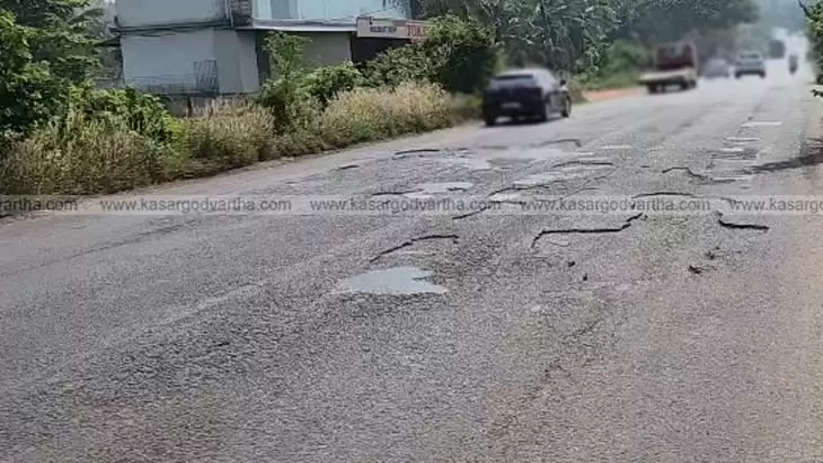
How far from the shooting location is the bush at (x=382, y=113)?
14.1 metres

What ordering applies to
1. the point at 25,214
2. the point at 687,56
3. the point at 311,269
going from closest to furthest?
the point at 311,269
the point at 25,214
the point at 687,56

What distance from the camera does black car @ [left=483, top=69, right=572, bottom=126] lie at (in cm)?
1345

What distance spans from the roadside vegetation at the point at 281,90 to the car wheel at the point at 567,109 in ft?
8.92

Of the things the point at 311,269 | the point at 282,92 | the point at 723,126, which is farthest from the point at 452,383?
the point at 723,126

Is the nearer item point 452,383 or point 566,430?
point 566,430

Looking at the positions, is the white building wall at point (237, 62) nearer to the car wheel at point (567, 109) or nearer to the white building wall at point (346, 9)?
the white building wall at point (346, 9)

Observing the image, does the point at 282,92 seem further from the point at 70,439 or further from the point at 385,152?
the point at 70,439

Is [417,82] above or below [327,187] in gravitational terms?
above

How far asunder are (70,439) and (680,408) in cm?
282

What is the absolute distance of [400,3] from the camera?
11.3 meters

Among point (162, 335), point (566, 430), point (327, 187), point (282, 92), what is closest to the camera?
point (566, 430)

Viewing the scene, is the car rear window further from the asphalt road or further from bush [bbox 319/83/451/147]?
the asphalt road

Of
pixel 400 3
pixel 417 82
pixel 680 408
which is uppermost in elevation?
pixel 400 3

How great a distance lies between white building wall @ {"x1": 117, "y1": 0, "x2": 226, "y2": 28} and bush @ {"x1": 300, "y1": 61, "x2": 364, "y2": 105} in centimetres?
180
